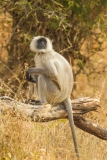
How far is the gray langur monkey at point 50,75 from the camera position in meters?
6.72

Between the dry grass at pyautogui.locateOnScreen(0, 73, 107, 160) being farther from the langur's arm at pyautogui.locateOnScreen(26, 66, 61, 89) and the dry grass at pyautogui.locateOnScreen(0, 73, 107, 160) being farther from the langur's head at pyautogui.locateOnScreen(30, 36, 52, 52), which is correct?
the langur's head at pyautogui.locateOnScreen(30, 36, 52, 52)

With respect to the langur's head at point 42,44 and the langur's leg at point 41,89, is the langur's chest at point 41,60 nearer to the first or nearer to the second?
the langur's head at point 42,44

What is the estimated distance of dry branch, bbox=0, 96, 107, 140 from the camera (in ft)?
18.3

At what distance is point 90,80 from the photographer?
10133 millimetres

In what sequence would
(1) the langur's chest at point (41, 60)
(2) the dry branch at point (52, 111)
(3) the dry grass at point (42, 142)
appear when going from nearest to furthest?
(3) the dry grass at point (42, 142) < (2) the dry branch at point (52, 111) < (1) the langur's chest at point (41, 60)

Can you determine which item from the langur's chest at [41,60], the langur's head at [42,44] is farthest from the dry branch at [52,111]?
the langur's head at [42,44]

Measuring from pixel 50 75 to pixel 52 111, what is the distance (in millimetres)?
880

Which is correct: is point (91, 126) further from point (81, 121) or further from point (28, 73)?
point (28, 73)

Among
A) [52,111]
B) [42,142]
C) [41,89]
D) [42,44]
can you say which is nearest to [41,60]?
[42,44]

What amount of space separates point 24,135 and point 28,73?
1.54 m

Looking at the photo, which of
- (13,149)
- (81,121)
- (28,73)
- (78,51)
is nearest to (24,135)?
(13,149)

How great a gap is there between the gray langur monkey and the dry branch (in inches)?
14.3

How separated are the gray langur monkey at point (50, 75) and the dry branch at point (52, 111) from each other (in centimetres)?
36

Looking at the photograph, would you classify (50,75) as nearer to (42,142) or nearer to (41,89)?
(41,89)
